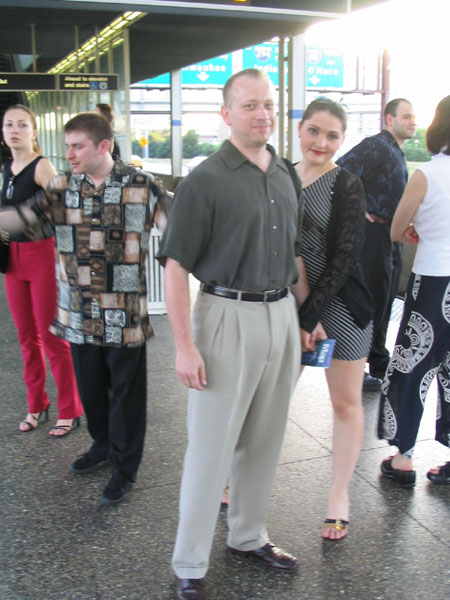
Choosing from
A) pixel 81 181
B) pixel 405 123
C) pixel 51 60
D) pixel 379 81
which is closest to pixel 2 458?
pixel 81 181

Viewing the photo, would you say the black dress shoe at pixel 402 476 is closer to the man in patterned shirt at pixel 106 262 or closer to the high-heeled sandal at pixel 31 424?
the man in patterned shirt at pixel 106 262

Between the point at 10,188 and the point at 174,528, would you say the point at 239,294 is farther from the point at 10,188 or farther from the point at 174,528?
the point at 10,188

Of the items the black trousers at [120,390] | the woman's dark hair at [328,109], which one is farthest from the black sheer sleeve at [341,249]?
the black trousers at [120,390]

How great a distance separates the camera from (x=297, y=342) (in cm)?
238

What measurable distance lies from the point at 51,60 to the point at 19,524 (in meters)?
19.7

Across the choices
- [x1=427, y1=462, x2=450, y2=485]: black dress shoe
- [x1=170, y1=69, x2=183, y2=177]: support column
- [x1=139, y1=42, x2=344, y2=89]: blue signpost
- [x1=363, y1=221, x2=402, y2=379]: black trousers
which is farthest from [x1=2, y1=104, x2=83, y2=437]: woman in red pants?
[x1=139, y1=42, x2=344, y2=89]: blue signpost

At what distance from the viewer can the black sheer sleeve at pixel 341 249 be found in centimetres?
248

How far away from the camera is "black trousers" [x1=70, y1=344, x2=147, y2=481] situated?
313cm

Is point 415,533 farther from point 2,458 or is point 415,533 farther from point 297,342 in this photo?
point 2,458

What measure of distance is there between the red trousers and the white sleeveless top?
6.67ft

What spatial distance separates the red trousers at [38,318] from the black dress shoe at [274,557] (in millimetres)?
1705

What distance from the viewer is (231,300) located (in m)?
2.19

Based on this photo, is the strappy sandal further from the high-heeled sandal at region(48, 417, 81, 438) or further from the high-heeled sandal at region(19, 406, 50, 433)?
the high-heeled sandal at region(19, 406, 50, 433)

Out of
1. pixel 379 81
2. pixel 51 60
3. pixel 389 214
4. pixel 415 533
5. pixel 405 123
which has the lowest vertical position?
pixel 415 533
